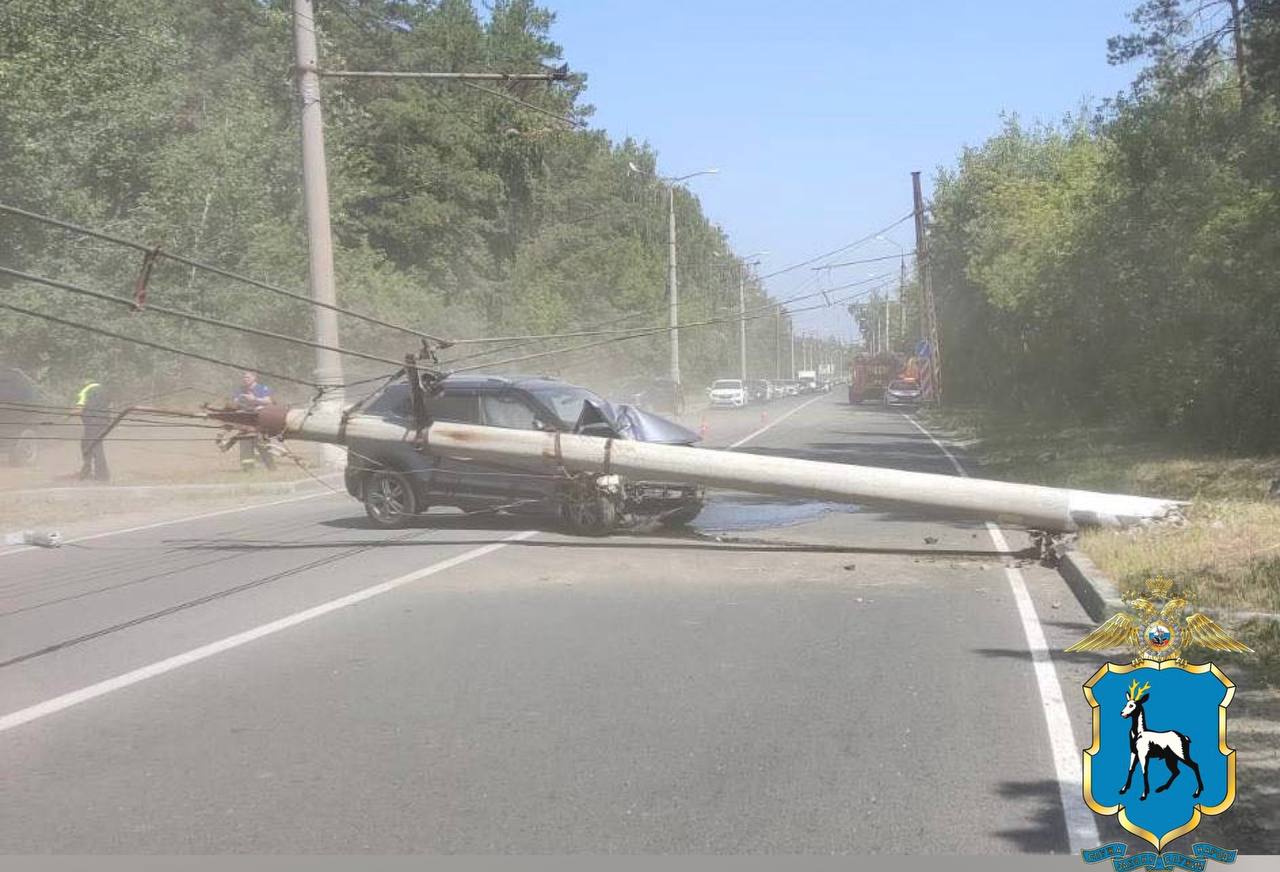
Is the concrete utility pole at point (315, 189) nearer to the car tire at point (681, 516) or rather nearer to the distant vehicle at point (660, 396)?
the car tire at point (681, 516)

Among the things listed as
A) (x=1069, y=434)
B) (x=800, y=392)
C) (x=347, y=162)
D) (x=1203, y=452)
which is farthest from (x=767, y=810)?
(x=800, y=392)

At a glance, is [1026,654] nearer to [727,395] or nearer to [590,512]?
[590,512]

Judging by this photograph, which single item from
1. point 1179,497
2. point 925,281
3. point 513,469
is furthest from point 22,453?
point 925,281

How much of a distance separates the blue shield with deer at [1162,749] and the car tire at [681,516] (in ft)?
30.4

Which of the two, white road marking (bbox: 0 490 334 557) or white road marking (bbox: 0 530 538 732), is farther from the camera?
white road marking (bbox: 0 490 334 557)

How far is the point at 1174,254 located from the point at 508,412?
14.5 metres

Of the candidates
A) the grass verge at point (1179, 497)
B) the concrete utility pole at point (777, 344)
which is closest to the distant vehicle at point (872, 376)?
the grass verge at point (1179, 497)

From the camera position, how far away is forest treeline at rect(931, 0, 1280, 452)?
19047 mm

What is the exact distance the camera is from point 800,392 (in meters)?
106

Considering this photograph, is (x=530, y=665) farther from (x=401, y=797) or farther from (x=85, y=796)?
(x=85, y=796)

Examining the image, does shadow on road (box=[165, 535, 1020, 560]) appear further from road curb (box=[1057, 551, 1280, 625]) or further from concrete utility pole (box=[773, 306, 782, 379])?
concrete utility pole (box=[773, 306, 782, 379])

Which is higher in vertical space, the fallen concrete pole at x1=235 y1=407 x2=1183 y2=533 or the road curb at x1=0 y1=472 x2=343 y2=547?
the fallen concrete pole at x1=235 y1=407 x2=1183 y2=533

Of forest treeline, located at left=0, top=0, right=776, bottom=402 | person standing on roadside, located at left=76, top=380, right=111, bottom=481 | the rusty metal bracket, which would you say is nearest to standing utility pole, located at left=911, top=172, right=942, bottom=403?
forest treeline, located at left=0, top=0, right=776, bottom=402

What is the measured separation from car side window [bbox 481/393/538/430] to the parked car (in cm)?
1
